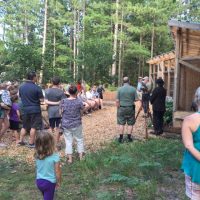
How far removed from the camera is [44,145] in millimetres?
4527

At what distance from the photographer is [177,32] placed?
1093cm

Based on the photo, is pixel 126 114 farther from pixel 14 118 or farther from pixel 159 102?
pixel 14 118

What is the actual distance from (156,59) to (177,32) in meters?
14.8

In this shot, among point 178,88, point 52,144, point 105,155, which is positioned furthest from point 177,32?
point 52,144

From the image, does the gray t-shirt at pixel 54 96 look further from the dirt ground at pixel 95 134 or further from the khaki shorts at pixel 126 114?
the khaki shorts at pixel 126 114

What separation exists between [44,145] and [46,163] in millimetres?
215

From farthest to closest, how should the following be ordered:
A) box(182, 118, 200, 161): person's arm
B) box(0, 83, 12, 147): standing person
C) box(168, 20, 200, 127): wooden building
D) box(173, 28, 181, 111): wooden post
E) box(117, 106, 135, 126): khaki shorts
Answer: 1. box(173, 28, 181, 111): wooden post
2. box(168, 20, 200, 127): wooden building
3. box(117, 106, 135, 126): khaki shorts
4. box(0, 83, 12, 147): standing person
5. box(182, 118, 200, 161): person's arm

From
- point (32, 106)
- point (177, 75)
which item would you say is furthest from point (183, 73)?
point (32, 106)

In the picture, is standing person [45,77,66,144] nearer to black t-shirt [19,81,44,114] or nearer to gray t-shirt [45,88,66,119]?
gray t-shirt [45,88,66,119]

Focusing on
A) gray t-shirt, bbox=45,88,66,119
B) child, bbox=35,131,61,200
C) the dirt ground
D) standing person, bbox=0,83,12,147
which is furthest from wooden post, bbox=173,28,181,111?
child, bbox=35,131,61,200

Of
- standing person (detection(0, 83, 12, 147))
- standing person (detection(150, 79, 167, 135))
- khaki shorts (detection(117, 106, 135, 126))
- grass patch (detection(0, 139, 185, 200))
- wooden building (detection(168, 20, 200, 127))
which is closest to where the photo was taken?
grass patch (detection(0, 139, 185, 200))

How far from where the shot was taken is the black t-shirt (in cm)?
903

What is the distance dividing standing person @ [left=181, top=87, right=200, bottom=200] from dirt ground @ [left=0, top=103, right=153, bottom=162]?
16.8 ft

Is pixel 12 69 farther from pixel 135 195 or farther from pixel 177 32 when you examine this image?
pixel 135 195
